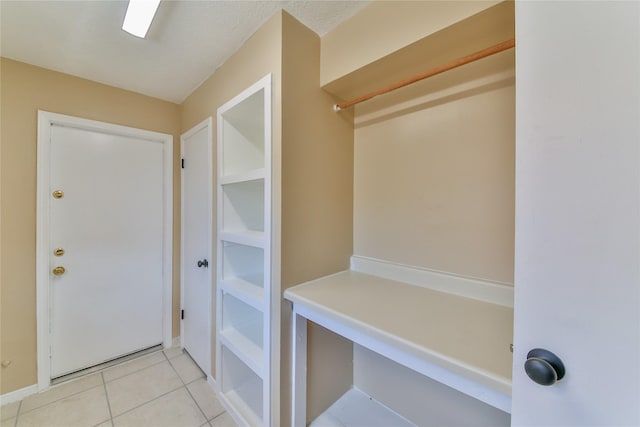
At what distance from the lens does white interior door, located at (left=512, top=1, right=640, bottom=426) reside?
0.39 m

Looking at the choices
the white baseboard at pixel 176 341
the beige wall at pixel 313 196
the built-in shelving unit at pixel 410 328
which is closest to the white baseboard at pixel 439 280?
the built-in shelving unit at pixel 410 328

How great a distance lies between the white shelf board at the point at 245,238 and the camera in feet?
4.38

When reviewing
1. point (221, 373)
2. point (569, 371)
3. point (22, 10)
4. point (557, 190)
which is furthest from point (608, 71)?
point (22, 10)

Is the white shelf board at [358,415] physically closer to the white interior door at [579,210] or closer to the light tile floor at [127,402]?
the light tile floor at [127,402]

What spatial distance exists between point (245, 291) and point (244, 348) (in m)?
0.37

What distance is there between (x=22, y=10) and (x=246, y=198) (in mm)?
1506

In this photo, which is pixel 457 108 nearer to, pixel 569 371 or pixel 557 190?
pixel 557 190

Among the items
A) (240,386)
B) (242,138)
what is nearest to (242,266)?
(240,386)

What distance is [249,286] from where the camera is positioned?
1.56 meters

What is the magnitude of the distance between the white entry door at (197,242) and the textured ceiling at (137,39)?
1.53ft

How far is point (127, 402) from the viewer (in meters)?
1.59

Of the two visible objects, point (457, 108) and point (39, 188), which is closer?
point (457, 108)

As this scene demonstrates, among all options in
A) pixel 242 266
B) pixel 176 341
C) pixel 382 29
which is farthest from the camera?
pixel 176 341

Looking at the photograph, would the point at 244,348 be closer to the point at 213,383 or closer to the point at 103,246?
the point at 213,383
